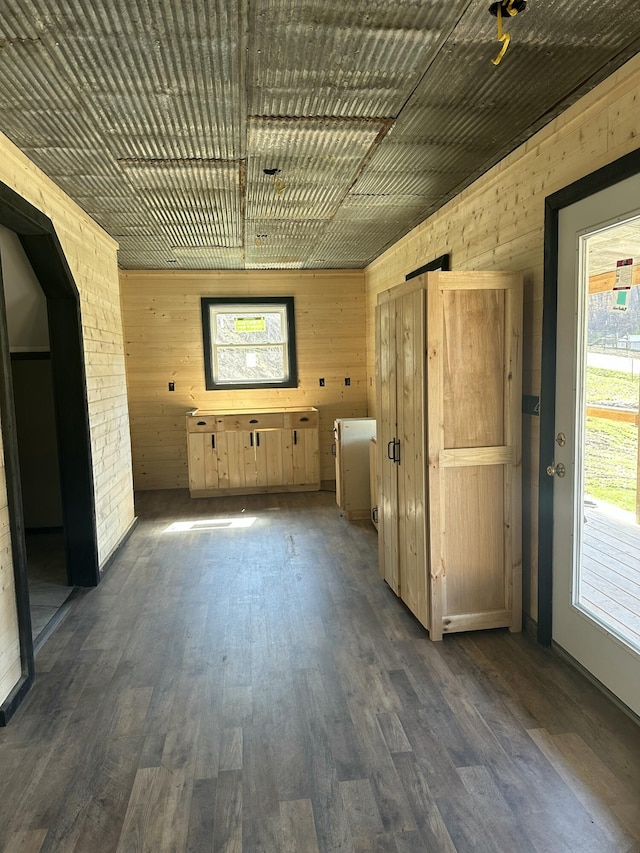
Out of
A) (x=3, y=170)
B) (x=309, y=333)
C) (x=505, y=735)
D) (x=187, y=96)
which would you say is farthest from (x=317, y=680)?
(x=309, y=333)

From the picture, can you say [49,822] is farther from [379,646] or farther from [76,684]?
[379,646]

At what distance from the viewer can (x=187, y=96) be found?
2.23 meters

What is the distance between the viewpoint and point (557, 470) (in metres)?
2.62

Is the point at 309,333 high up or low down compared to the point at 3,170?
down

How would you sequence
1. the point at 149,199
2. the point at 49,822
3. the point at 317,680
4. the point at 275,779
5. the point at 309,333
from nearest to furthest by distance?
the point at 49,822, the point at 275,779, the point at 317,680, the point at 149,199, the point at 309,333

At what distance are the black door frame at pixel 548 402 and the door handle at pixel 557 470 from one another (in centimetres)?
4

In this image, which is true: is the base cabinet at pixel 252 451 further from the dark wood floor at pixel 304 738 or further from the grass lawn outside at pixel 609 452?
the grass lawn outside at pixel 609 452

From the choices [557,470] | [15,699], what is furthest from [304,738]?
[557,470]

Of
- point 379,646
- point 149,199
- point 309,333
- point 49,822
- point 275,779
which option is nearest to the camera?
point 49,822

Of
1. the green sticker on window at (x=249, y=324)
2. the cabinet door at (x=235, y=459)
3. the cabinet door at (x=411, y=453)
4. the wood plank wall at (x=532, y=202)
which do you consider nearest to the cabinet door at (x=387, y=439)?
the cabinet door at (x=411, y=453)

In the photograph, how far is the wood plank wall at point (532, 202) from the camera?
7.09 ft

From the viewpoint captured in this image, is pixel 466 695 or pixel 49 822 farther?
pixel 466 695

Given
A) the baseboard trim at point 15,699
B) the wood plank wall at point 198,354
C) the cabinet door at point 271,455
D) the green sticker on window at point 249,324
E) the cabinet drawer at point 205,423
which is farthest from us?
the green sticker on window at point 249,324

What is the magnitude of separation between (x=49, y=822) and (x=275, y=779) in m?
0.74
